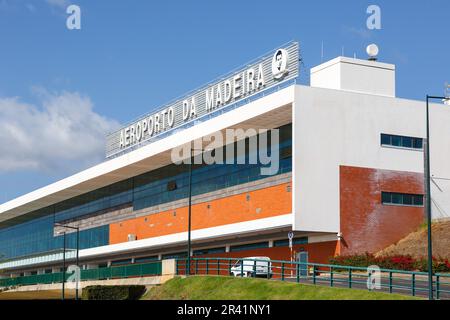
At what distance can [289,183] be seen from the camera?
188 ft

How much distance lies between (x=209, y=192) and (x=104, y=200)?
74.7 ft

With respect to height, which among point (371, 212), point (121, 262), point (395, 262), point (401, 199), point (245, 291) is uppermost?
point (401, 199)

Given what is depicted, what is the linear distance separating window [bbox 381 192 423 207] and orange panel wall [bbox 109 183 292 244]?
654 centimetres

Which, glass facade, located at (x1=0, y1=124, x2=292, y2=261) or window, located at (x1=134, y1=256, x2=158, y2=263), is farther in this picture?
window, located at (x1=134, y1=256, x2=158, y2=263)

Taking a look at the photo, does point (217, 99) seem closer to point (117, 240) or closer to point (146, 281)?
point (146, 281)

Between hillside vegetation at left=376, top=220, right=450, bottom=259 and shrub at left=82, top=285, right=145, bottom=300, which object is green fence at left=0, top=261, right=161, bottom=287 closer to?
shrub at left=82, top=285, right=145, bottom=300

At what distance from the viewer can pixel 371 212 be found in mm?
56844

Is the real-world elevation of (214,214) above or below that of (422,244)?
above

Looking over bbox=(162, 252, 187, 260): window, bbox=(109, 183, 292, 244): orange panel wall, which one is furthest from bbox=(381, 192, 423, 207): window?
bbox=(162, 252, 187, 260): window

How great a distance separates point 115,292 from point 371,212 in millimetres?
17547

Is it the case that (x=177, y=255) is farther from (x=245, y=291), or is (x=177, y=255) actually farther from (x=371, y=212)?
(x=245, y=291)

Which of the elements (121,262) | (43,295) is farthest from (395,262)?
(121,262)

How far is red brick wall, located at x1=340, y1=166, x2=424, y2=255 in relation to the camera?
55.9 meters

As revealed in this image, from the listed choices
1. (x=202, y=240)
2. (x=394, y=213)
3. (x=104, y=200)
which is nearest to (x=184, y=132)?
(x=202, y=240)
